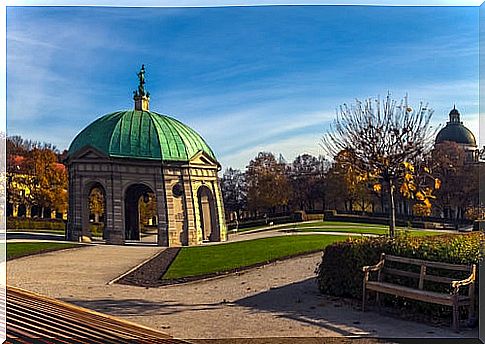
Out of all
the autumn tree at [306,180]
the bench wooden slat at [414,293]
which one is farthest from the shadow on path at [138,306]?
the autumn tree at [306,180]

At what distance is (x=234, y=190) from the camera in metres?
11.0

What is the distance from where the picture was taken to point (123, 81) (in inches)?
404

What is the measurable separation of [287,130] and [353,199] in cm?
158

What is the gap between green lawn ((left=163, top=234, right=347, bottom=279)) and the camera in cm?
1072

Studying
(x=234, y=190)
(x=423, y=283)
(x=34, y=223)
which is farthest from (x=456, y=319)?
(x=34, y=223)

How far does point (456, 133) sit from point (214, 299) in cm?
440

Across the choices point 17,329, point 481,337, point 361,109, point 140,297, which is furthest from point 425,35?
point 17,329

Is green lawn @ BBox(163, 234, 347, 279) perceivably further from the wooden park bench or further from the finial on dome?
the finial on dome

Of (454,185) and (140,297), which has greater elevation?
(454,185)

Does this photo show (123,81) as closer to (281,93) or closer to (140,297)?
(281,93)

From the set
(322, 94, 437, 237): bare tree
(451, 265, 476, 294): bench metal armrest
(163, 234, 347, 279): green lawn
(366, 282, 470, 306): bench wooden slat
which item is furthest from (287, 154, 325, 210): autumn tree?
(451, 265, 476, 294): bench metal armrest

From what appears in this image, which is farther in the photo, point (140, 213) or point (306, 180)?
point (140, 213)

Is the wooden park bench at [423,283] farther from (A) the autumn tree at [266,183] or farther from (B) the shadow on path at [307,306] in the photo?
(A) the autumn tree at [266,183]

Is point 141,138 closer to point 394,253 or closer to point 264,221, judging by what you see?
point 264,221
